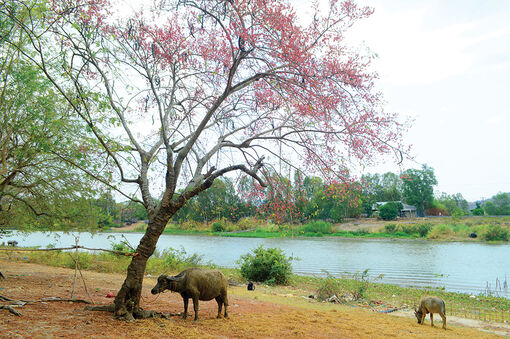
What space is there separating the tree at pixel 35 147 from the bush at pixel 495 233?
1680 inches

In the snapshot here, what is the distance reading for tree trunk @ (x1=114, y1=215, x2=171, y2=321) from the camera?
6.43 meters

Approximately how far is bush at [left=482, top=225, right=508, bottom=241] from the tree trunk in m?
43.5

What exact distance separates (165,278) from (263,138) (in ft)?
11.7

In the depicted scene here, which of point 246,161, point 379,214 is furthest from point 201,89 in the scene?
point 379,214

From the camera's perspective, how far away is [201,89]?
9.54 meters

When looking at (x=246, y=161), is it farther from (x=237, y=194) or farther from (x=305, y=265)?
(x=305, y=265)

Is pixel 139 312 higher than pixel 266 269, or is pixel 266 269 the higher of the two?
pixel 139 312

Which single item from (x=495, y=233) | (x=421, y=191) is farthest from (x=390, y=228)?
(x=421, y=191)

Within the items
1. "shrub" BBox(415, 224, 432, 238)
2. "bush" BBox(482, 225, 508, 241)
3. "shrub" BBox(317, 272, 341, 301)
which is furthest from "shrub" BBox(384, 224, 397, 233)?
"shrub" BBox(317, 272, 341, 301)

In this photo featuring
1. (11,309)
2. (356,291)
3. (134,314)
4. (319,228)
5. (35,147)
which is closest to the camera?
(11,309)

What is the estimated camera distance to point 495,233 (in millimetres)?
39344

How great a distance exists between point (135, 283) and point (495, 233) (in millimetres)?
43913

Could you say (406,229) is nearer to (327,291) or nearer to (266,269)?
(266,269)

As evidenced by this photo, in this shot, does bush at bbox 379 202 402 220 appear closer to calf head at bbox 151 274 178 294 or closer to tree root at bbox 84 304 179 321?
tree root at bbox 84 304 179 321
